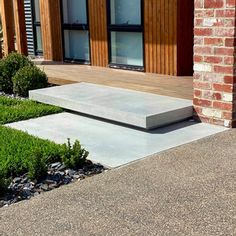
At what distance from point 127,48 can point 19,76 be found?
6.56ft

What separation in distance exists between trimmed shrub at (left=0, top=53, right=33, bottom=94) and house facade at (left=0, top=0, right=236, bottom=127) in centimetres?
160

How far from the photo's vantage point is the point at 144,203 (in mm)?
3416

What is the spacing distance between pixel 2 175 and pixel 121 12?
493cm

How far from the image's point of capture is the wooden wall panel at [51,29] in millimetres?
9734

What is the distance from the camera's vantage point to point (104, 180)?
3895mm

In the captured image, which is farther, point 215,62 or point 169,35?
point 169,35

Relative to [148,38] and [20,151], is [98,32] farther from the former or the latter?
[20,151]

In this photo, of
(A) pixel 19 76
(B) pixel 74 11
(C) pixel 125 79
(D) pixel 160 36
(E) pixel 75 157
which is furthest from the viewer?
(B) pixel 74 11

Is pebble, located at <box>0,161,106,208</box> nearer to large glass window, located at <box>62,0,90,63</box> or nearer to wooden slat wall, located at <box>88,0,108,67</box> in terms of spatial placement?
wooden slat wall, located at <box>88,0,108,67</box>

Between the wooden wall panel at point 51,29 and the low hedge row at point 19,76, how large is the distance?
2.09 meters

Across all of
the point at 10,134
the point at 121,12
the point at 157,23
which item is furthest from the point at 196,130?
the point at 121,12

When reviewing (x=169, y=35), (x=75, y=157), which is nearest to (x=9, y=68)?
(x=169, y=35)

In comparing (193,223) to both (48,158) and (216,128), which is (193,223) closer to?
(48,158)

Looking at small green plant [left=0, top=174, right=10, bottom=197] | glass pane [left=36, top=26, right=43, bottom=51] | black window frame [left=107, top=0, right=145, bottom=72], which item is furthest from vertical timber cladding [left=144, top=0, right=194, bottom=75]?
small green plant [left=0, top=174, right=10, bottom=197]
